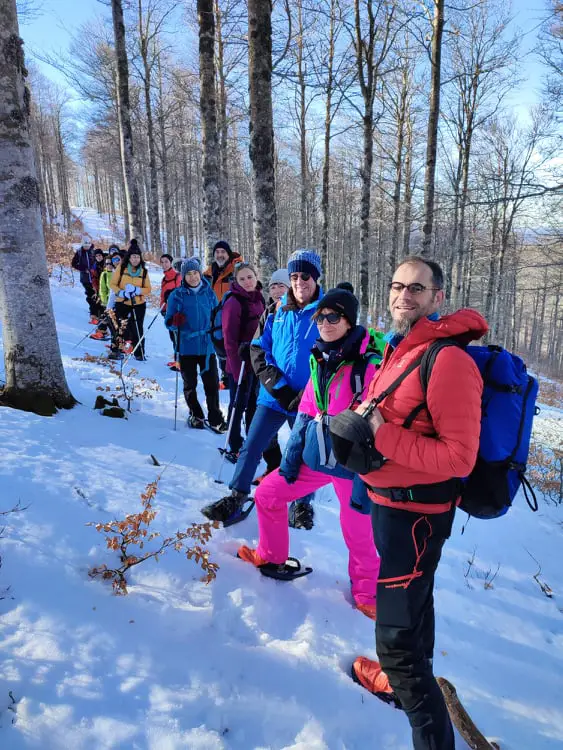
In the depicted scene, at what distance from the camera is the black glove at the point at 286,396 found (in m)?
3.04

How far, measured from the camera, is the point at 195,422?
5.21m

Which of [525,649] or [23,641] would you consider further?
[525,649]

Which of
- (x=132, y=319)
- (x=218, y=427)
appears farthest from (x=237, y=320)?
(x=132, y=319)

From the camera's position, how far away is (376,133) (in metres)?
18.2

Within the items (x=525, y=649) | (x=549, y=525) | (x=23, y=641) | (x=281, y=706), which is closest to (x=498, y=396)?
(x=281, y=706)

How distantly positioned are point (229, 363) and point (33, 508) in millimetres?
2446

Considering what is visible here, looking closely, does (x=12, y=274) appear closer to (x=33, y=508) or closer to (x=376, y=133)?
(x=33, y=508)

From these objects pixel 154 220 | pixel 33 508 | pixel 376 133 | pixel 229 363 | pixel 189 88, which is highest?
pixel 189 88

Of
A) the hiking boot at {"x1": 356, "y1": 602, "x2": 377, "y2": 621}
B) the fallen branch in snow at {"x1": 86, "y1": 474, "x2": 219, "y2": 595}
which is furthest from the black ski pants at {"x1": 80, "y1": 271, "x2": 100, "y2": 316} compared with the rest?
the hiking boot at {"x1": 356, "y1": 602, "x2": 377, "y2": 621}

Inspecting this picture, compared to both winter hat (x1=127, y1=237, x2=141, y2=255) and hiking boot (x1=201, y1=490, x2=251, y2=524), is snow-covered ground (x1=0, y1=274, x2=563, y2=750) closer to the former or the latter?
hiking boot (x1=201, y1=490, x2=251, y2=524)

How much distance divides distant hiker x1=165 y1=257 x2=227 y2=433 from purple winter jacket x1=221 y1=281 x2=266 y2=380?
714mm

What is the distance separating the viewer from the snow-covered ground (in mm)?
1792

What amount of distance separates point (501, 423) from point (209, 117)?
29.0ft

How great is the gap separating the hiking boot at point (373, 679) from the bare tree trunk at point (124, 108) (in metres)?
11.8
